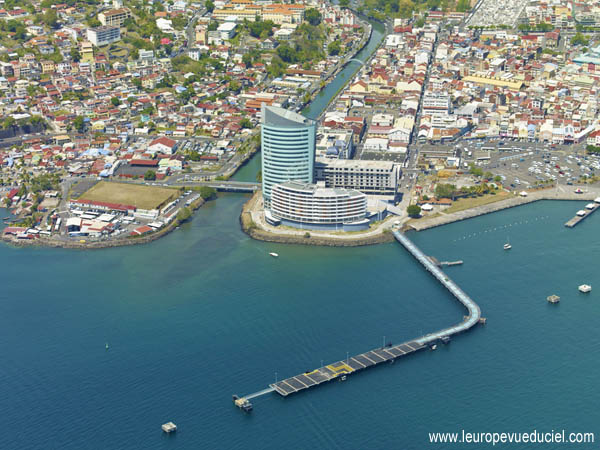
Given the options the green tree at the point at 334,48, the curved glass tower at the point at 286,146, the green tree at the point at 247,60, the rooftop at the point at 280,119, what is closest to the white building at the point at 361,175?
the curved glass tower at the point at 286,146

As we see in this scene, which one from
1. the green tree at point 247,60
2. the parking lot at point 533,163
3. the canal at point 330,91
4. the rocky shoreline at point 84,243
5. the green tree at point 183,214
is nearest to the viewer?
the rocky shoreline at point 84,243

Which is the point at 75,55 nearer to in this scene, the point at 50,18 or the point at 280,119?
the point at 50,18

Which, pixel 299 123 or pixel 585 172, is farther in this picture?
pixel 585 172

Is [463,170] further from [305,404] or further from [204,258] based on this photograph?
[305,404]

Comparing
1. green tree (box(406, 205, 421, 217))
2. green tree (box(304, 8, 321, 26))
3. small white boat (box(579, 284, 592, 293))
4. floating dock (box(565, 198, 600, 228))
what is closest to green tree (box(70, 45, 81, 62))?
green tree (box(304, 8, 321, 26))

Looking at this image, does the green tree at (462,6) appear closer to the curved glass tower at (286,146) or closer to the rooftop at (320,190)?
the curved glass tower at (286,146)

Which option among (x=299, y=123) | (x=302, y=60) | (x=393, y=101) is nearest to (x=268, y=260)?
(x=299, y=123)

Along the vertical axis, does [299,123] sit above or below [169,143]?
above
